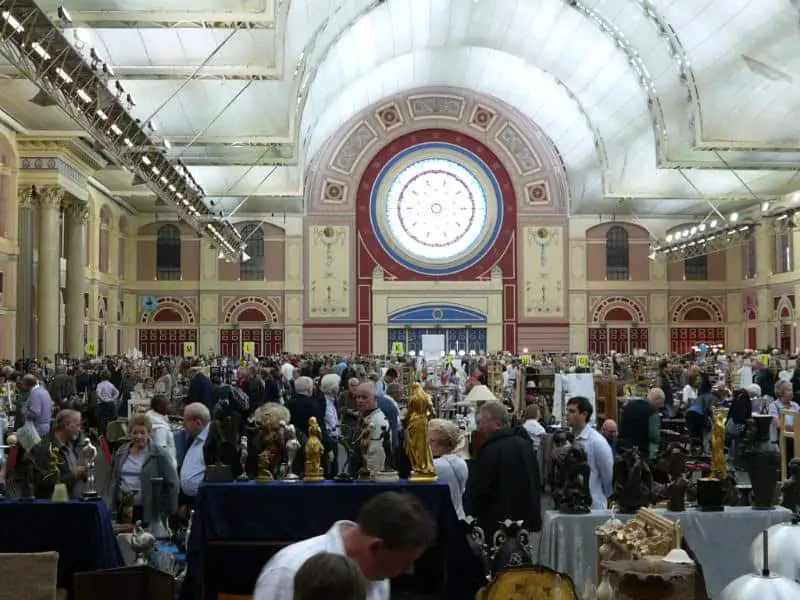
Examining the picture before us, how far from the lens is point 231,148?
27203 mm

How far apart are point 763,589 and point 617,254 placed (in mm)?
39612

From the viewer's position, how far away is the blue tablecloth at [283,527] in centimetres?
621

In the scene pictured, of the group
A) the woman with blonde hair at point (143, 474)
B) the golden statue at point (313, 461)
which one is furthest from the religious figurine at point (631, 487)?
the woman with blonde hair at point (143, 474)

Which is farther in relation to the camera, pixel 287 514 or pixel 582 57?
pixel 582 57

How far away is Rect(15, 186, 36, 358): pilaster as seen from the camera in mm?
25656

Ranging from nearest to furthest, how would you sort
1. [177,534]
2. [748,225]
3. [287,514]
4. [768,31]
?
[287,514] < [177,534] < [768,31] < [748,225]

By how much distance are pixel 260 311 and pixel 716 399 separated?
27278 millimetres

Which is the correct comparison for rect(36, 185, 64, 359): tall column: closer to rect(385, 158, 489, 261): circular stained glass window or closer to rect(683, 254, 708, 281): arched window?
rect(385, 158, 489, 261): circular stained glass window

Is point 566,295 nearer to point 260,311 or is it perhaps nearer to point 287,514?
point 260,311

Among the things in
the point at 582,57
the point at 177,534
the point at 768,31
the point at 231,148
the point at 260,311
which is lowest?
the point at 177,534

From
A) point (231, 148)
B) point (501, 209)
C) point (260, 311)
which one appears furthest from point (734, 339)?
point (231, 148)

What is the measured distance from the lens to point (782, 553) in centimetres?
408

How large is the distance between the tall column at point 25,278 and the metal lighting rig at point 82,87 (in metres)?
4.76

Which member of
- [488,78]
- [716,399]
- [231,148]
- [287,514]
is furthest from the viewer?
[488,78]
